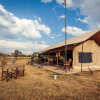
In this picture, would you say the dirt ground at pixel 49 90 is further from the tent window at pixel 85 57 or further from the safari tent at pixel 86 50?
the tent window at pixel 85 57

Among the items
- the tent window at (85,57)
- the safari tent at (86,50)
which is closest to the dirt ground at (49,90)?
the safari tent at (86,50)

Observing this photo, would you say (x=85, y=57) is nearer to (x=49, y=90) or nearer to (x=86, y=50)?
(x=86, y=50)

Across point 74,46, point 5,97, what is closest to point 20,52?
point 74,46

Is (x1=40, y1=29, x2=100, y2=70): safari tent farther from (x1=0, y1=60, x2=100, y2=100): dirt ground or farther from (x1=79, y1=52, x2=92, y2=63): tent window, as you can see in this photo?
(x1=0, y1=60, x2=100, y2=100): dirt ground

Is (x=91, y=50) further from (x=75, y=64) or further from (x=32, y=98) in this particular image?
(x=32, y=98)

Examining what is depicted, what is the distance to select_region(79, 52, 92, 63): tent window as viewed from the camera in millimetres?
13255

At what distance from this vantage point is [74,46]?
12.9 meters

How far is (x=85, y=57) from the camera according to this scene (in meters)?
13.6

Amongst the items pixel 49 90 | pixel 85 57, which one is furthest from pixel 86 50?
pixel 49 90

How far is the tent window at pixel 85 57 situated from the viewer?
13255mm

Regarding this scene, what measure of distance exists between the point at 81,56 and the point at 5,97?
11.0 m

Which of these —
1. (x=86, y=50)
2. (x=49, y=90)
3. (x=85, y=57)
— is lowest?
(x=49, y=90)

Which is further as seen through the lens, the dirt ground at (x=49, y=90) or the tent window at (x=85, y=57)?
the tent window at (x=85, y=57)

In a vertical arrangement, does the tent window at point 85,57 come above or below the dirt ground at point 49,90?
above
